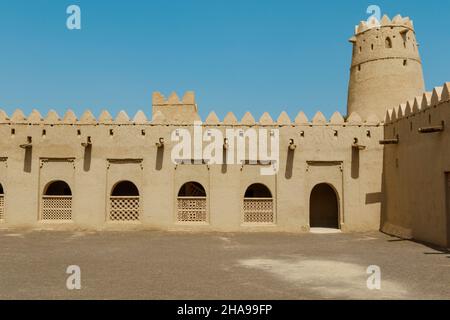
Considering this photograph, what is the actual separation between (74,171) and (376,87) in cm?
1328

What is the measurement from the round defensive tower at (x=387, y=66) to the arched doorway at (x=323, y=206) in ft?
12.7

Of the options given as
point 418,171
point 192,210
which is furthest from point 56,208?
point 418,171

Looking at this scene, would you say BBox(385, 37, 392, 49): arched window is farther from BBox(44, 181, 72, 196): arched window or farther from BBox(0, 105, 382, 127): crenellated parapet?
BBox(44, 181, 72, 196): arched window

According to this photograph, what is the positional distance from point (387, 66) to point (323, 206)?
6875 mm

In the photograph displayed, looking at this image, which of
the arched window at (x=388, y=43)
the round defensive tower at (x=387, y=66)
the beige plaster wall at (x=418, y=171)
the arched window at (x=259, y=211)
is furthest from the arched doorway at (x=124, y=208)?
the arched window at (x=388, y=43)

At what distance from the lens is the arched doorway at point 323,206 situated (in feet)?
64.3

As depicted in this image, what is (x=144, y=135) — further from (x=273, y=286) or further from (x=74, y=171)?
(x=273, y=286)

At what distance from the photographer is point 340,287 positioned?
721 centimetres

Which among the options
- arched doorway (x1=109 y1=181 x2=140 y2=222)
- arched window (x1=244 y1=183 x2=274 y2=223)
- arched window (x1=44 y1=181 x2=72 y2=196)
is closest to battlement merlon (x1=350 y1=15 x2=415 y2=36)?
arched window (x1=244 y1=183 x2=274 y2=223)

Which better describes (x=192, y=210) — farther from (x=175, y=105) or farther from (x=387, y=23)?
(x=387, y=23)

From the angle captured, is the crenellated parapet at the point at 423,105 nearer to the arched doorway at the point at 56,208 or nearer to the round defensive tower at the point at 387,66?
the round defensive tower at the point at 387,66

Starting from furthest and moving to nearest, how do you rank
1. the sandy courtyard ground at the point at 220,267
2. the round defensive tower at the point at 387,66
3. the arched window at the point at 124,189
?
the arched window at the point at 124,189
the round defensive tower at the point at 387,66
the sandy courtyard ground at the point at 220,267

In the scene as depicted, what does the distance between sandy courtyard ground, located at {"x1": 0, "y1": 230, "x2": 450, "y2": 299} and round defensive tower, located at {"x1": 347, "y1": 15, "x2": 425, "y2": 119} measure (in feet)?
22.4
